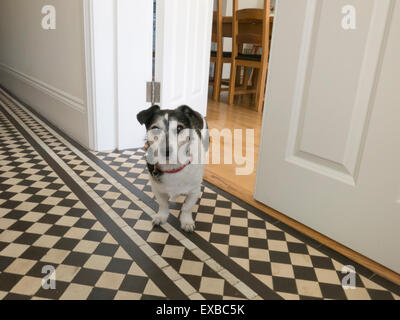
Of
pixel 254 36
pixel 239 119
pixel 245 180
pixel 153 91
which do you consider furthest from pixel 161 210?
pixel 254 36

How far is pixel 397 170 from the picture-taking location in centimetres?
113

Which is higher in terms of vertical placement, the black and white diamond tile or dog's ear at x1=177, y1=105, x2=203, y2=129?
dog's ear at x1=177, y1=105, x2=203, y2=129

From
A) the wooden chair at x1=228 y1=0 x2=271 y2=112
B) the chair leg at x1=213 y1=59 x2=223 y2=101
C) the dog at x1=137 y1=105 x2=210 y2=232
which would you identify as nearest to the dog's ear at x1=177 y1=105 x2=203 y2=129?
the dog at x1=137 y1=105 x2=210 y2=232

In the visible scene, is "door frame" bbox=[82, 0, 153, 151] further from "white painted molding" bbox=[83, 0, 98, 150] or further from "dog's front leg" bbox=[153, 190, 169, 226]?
"dog's front leg" bbox=[153, 190, 169, 226]

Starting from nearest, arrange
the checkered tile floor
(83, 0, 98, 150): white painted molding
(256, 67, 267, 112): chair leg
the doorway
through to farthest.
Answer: the checkered tile floor → the doorway → (83, 0, 98, 150): white painted molding → (256, 67, 267, 112): chair leg

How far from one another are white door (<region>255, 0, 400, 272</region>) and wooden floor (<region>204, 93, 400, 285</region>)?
0.03m

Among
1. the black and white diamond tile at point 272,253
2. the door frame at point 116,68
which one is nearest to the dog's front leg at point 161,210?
the black and white diamond tile at point 272,253

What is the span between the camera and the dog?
127 centimetres

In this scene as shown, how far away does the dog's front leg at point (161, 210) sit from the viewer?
1.42 m

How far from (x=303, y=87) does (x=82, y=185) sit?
1221 millimetres

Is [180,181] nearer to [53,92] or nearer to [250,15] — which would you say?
[53,92]

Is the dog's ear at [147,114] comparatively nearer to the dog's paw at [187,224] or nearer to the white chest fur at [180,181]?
the white chest fur at [180,181]
